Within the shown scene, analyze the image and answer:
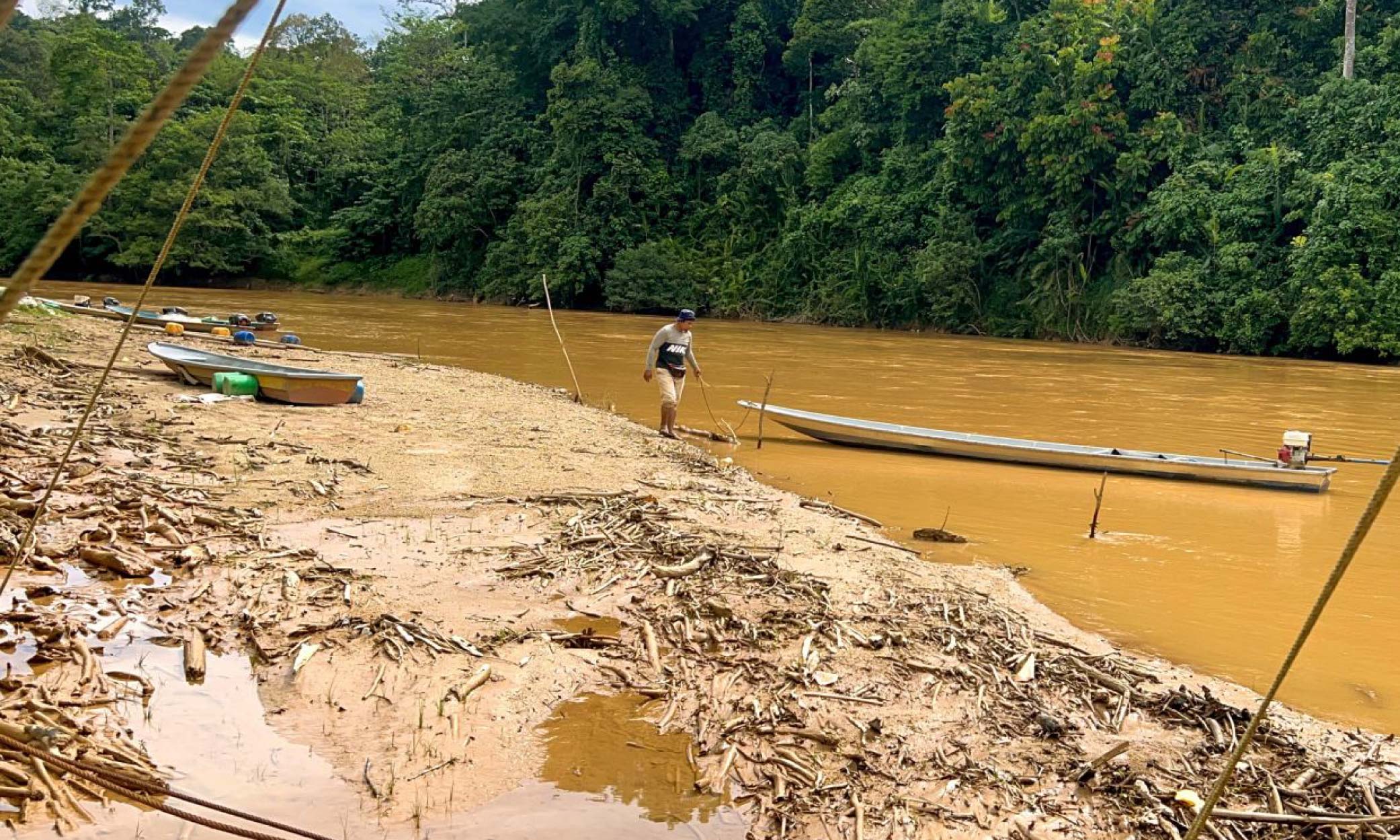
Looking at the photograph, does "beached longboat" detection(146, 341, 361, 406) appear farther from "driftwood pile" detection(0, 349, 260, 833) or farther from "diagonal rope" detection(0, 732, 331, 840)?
"diagonal rope" detection(0, 732, 331, 840)

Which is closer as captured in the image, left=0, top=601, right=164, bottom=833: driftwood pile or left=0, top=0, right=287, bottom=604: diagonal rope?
left=0, top=0, right=287, bottom=604: diagonal rope

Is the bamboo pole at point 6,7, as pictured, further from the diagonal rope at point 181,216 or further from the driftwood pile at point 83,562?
the driftwood pile at point 83,562

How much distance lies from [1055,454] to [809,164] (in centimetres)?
2614

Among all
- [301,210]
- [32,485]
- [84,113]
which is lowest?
[32,485]

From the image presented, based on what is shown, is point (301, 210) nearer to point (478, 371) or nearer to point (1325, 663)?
point (478, 371)

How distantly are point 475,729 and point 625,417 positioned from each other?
8202mm

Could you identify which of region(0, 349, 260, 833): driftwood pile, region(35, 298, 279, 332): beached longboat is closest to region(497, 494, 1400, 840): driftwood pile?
region(0, 349, 260, 833): driftwood pile

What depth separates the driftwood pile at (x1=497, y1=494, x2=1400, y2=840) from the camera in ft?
10.9

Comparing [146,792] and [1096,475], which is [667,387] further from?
[146,792]

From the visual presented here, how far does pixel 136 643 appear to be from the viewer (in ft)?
13.6

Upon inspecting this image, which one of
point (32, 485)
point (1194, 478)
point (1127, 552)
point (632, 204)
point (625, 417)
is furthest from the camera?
point (632, 204)

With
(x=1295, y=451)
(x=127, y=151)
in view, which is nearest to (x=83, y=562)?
(x=127, y=151)

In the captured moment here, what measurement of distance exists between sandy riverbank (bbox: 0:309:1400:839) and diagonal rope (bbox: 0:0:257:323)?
8.29 feet

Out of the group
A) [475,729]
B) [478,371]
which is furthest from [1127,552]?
[478,371]
